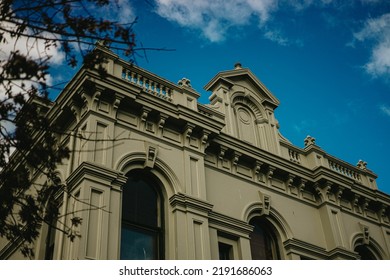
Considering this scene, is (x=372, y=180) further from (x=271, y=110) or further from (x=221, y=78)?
(x=221, y=78)

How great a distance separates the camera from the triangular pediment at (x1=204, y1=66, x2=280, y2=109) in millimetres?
20547

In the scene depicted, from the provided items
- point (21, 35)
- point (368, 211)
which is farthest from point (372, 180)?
point (21, 35)

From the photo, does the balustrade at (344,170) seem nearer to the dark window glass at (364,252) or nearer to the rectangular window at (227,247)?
the dark window glass at (364,252)

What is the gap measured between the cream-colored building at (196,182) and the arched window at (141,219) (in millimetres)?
31

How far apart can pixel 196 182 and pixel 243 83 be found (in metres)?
6.78

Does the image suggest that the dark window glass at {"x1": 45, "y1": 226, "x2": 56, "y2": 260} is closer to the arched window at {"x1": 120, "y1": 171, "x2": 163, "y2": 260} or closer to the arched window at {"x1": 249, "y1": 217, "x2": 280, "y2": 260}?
the arched window at {"x1": 120, "y1": 171, "x2": 163, "y2": 260}

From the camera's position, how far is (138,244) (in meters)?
14.4

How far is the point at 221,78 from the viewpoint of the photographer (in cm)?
2038

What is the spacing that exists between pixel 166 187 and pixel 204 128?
98.3 inches

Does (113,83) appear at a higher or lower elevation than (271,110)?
lower

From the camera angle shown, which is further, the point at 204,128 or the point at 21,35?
the point at 204,128

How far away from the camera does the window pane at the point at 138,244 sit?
1397cm
